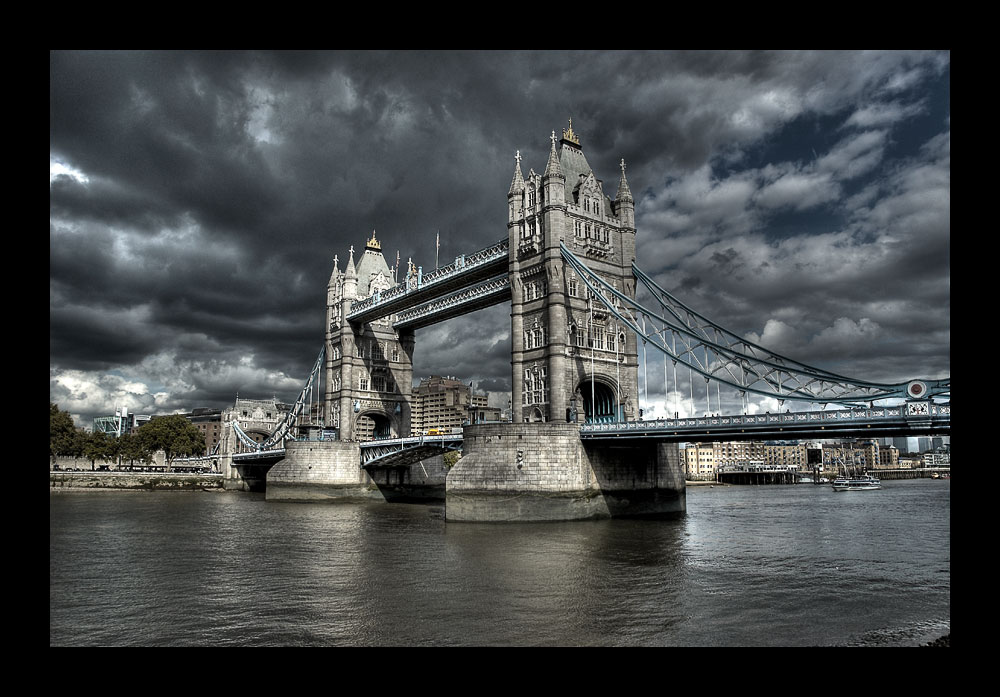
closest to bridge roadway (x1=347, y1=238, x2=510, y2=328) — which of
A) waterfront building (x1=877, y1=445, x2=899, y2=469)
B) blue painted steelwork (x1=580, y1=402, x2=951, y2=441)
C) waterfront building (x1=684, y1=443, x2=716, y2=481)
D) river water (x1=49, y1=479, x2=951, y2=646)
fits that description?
blue painted steelwork (x1=580, y1=402, x2=951, y2=441)

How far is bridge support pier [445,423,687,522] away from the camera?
35938 mm

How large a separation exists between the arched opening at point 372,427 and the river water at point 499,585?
35595 millimetres

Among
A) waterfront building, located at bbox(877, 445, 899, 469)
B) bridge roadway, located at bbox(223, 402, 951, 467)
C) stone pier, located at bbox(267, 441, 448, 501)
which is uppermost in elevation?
bridge roadway, located at bbox(223, 402, 951, 467)

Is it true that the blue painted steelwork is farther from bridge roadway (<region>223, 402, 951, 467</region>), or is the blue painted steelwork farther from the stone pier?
the stone pier

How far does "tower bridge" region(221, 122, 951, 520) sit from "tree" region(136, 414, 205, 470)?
32.4 m

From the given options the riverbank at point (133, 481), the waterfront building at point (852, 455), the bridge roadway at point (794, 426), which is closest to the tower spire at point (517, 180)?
the bridge roadway at point (794, 426)

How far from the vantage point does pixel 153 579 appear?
2048 centimetres

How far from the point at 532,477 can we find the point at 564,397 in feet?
27.1

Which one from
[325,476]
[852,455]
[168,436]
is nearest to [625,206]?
[325,476]

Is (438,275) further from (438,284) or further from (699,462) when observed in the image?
(699,462)

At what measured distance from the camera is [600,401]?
47938 mm
